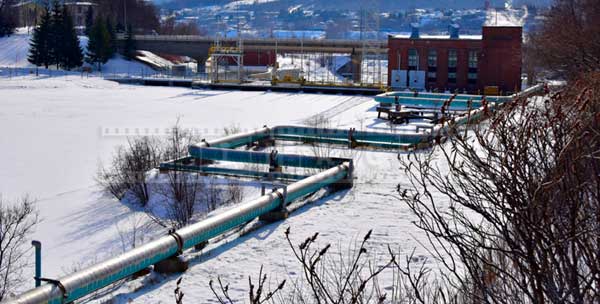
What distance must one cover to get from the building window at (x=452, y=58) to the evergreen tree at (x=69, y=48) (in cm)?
2939

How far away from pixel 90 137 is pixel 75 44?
3804cm

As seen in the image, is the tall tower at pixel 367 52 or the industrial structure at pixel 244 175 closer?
the industrial structure at pixel 244 175

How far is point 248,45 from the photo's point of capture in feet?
221

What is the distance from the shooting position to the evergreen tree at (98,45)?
202 feet

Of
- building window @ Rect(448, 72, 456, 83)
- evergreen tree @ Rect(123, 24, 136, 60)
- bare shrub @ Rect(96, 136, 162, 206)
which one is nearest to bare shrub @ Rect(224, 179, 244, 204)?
bare shrub @ Rect(96, 136, 162, 206)

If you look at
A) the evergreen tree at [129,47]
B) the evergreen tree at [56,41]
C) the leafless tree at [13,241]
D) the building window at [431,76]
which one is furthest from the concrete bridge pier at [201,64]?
the leafless tree at [13,241]

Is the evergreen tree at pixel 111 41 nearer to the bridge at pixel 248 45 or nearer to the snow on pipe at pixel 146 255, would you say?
the bridge at pixel 248 45

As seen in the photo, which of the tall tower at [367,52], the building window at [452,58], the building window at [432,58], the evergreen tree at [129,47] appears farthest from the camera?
the evergreen tree at [129,47]

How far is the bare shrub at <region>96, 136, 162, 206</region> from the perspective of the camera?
16.4 meters

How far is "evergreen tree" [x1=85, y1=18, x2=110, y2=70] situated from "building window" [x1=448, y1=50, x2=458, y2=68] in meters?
28.7

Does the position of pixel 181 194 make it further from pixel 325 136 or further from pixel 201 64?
pixel 201 64

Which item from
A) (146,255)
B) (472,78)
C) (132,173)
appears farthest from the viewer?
(472,78)

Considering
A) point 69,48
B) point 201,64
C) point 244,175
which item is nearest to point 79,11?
point 201,64

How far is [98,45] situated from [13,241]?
166 feet
